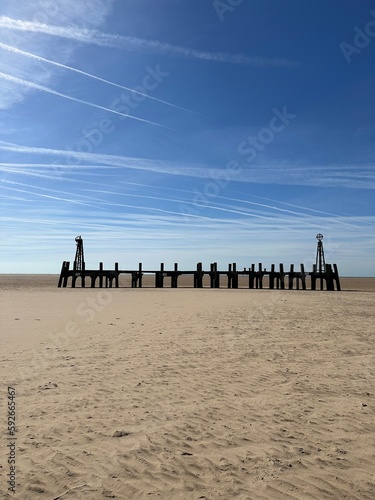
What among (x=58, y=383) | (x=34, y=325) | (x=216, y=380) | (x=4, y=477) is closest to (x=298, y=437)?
(x=216, y=380)

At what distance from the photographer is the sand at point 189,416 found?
4.04 m

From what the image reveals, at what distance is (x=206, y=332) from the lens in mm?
12203

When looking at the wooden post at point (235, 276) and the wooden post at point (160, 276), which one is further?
the wooden post at point (235, 276)

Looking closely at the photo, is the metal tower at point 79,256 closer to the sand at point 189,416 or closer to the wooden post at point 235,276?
the wooden post at point 235,276

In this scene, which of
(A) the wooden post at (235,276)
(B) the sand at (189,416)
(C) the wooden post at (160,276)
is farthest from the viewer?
(A) the wooden post at (235,276)

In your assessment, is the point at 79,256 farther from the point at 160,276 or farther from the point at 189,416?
the point at 189,416

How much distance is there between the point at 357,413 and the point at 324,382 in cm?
147

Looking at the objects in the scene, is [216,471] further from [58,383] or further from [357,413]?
[58,383]

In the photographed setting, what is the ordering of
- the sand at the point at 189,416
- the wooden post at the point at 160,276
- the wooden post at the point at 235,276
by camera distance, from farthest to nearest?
1. the wooden post at the point at 235,276
2. the wooden post at the point at 160,276
3. the sand at the point at 189,416

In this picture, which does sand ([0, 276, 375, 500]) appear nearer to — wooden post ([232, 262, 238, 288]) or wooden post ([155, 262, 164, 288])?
wooden post ([155, 262, 164, 288])

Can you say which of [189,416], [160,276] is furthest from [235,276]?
[189,416]

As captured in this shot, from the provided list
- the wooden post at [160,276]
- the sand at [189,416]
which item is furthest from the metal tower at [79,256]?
the sand at [189,416]

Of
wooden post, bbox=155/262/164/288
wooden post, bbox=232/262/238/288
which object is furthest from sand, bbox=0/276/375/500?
wooden post, bbox=232/262/238/288

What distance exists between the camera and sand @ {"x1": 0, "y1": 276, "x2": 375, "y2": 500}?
13.3 ft
